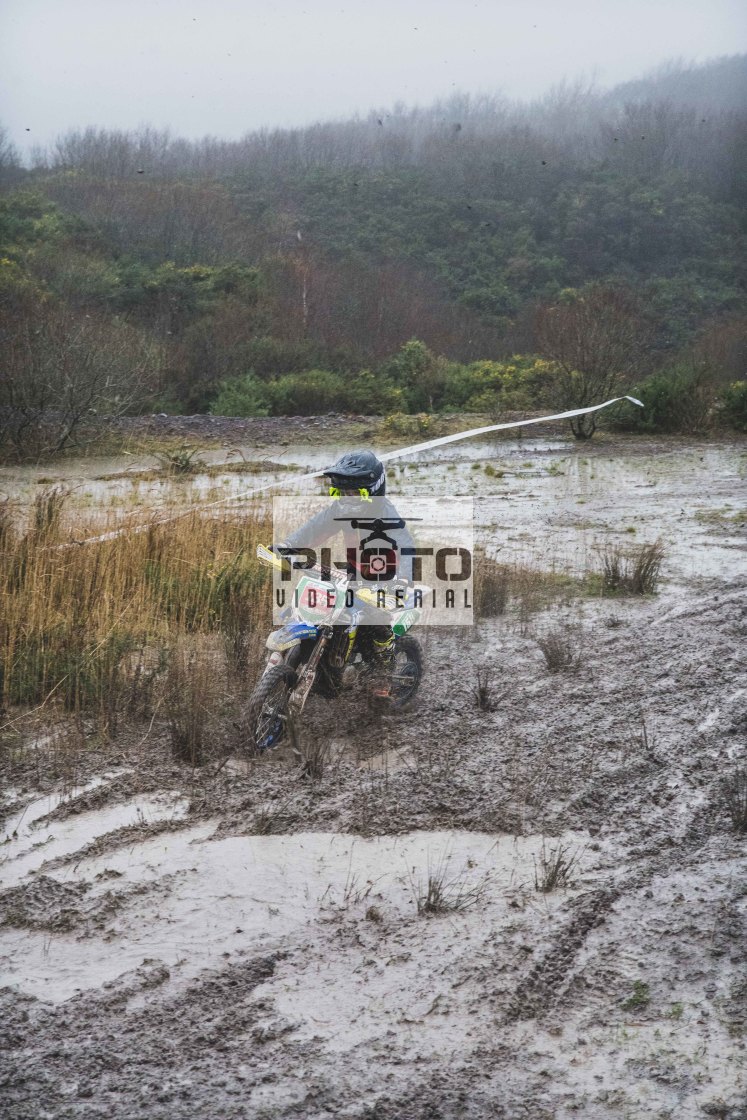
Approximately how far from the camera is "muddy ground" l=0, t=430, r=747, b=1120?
3043 mm

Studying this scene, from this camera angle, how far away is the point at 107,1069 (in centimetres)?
307

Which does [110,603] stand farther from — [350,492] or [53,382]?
[53,382]

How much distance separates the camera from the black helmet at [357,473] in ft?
18.0

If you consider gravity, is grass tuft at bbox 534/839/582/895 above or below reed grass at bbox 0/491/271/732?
below

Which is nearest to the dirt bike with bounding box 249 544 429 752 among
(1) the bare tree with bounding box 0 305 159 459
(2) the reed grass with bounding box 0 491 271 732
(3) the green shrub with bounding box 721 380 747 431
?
(2) the reed grass with bounding box 0 491 271 732

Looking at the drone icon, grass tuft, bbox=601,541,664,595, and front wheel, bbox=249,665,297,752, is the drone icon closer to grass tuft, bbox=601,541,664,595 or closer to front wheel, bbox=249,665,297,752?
front wheel, bbox=249,665,297,752

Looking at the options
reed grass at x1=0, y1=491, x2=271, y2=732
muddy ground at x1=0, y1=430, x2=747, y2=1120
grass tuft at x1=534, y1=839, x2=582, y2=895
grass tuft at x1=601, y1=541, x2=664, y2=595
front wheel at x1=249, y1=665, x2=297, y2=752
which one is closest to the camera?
muddy ground at x1=0, y1=430, x2=747, y2=1120

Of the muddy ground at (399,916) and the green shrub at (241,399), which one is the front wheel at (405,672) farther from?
the green shrub at (241,399)

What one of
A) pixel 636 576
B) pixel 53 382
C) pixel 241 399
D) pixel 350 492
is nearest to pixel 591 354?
pixel 241 399

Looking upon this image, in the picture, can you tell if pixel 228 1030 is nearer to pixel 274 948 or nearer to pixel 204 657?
pixel 274 948

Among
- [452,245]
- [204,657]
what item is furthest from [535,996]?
[452,245]

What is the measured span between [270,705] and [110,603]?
2.30m

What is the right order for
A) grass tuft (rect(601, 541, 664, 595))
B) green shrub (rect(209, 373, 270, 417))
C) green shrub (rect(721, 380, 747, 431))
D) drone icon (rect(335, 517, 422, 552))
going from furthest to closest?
green shrub (rect(209, 373, 270, 417)), green shrub (rect(721, 380, 747, 431)), grass tuft (rect(601, 541, 664, 595)), drone icon (rect(335, 517, 422, 552))

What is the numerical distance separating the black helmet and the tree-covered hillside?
13.1 m
